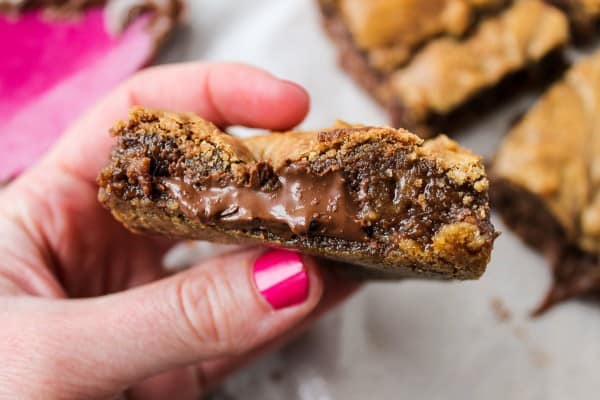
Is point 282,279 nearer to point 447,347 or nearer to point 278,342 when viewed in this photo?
point 278,342

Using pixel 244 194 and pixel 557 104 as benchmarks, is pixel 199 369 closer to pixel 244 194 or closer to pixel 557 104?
pixel 244 194

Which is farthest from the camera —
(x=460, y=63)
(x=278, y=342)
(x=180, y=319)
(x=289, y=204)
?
(x=460, y=63)

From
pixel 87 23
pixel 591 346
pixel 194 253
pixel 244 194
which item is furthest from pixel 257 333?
pixel 87 23

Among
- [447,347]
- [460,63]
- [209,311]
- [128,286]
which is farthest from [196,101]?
[447,347]

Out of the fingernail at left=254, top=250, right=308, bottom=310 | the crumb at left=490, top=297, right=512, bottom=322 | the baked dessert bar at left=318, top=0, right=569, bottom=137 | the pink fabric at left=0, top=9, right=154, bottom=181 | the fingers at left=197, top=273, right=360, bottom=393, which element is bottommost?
the crumb at left=490, top=297, right=512, bottom=322

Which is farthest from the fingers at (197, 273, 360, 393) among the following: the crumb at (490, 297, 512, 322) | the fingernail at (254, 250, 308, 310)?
the crumb at (490, 297, 512, 322)

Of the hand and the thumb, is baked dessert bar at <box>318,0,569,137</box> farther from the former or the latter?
the thumb

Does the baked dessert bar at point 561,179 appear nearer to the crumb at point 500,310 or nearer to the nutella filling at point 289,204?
the crumb at point 500,310
